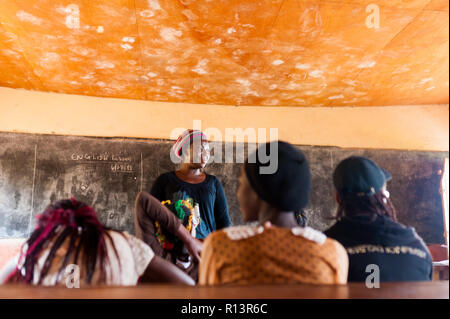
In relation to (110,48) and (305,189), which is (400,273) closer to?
(305,189)

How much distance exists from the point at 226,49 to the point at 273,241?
2.06 meters

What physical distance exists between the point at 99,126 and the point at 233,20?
5.77 feet

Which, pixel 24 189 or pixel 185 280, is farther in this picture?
pixel 24 189

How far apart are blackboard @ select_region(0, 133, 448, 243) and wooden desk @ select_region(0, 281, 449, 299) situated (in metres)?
2.25

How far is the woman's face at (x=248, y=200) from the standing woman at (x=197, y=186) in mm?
700

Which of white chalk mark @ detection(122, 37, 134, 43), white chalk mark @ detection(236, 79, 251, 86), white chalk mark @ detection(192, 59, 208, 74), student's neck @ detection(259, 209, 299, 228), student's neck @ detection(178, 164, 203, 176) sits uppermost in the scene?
white chalk mark @ detection(122, 37, 134, 43)

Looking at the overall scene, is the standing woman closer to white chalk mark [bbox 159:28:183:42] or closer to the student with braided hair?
the student with braided hair

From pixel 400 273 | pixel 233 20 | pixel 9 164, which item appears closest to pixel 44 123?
pixel 9 164

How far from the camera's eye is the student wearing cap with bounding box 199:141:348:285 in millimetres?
751

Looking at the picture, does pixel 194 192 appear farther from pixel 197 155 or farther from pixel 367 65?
pixel 367 65

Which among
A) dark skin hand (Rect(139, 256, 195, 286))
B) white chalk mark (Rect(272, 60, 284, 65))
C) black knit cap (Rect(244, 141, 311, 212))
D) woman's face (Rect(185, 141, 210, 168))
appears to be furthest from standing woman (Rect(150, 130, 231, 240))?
white chalk mark (Rect(272, 60, 284, 65))

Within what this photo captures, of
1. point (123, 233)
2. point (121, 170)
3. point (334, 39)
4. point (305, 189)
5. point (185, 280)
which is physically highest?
point (334, 39)

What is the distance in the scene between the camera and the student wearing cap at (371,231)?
3.13 feet

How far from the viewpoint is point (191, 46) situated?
101 inches
